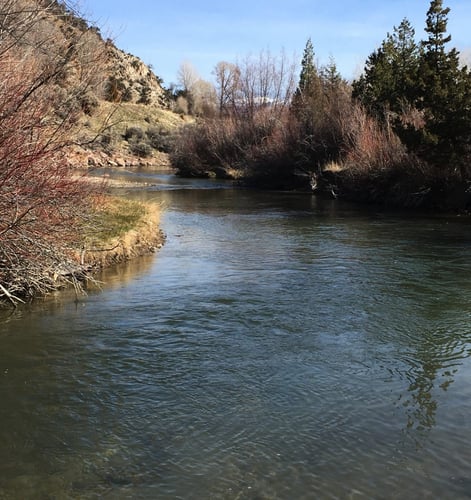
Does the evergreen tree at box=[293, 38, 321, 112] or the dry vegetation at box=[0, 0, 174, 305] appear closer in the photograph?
the dry vegetation at box=[0, 0, 174, 305]

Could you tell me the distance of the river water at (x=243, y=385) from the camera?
538 cm

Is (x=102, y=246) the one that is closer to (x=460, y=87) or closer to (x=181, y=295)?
(x=181, y=295)

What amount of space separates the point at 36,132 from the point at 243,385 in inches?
217

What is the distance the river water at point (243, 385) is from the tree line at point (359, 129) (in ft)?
44.1

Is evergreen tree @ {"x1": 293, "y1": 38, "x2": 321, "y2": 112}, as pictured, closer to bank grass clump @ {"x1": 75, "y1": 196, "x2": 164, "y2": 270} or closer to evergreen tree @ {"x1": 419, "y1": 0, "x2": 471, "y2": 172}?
evergreen tree @ {"x1": 419, "y1": 0, "x2": 471, "y2": 172}

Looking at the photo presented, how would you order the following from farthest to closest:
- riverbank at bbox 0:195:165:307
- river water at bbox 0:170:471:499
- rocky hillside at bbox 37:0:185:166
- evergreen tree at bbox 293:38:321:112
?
evergreen tree at bbox 293:38:321:112
riverbank at bbox 0:195:165:307
rocky hillside at bbox 37:0:185:166
river water at bbox 0:170:471:499

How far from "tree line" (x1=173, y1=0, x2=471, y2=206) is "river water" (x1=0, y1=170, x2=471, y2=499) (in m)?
13.5

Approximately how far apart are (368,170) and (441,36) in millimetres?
7643

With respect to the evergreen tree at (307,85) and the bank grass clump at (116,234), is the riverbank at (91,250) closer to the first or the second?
the bank grass clump at (116,234)

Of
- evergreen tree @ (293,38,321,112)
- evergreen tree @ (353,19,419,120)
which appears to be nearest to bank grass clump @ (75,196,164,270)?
evergreen tree @ (353,19,419,120)

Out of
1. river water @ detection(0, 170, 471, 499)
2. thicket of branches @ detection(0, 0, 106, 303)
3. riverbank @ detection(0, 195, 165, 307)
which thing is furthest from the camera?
riverbank @ detection(0, 195, 165, 307)

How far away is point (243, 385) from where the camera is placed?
24.3 feet

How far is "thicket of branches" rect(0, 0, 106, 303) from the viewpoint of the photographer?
8852mm

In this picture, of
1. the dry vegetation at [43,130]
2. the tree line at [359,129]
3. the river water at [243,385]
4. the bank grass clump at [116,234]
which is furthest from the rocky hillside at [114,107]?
the tree line at [359,129]
